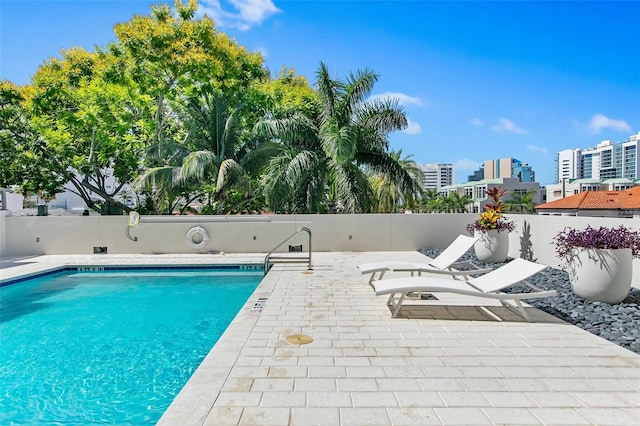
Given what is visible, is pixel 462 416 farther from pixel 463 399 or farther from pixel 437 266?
pixel 437 266

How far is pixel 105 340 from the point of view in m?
6.16

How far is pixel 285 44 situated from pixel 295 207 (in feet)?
21.4

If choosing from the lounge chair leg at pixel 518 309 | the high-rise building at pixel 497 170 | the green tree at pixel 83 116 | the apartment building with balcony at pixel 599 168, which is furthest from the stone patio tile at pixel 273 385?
the high-rise building at pixel 497 170

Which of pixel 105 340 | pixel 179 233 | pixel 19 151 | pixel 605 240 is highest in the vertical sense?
pixel 19 151

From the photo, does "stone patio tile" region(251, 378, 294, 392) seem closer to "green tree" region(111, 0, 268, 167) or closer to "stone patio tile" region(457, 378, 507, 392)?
"stone patio tile" region(457, 378, 507, 392)

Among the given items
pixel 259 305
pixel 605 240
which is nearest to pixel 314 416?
pixel 259 305

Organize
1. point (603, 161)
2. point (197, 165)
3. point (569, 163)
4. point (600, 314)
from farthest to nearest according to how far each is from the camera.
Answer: point (569, 163)
point (603, 161)
point (197, 165)
point (600, 314)

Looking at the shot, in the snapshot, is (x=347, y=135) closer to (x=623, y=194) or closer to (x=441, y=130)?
(x=441, y=130)

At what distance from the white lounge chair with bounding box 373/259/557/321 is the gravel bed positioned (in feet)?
1.49

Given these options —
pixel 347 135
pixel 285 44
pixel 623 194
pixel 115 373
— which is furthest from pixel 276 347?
pixel 623 194

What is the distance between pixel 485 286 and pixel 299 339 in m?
3.14

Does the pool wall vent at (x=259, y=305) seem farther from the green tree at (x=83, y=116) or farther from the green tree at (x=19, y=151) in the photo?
the green tree at (x=19, y=151)

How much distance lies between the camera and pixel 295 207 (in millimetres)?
15531

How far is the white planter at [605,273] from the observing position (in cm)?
595
